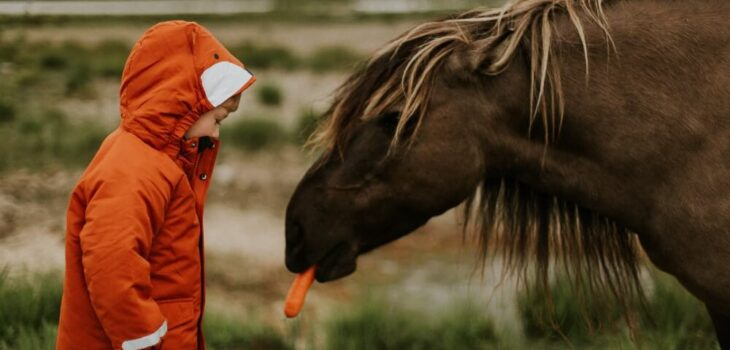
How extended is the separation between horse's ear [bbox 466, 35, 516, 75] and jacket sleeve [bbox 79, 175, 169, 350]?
102 centimetres

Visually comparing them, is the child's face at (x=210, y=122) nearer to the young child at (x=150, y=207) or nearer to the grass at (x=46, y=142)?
the young child at (x=150, y=207)

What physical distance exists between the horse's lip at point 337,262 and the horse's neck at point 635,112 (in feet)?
1.92

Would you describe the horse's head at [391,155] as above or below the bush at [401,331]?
above

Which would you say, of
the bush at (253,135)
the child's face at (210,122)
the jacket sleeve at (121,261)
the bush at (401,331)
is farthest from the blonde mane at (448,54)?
the bush at (253,135)

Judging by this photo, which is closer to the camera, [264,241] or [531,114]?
[531,114]

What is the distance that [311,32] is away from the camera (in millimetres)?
11492

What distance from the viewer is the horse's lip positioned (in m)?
2.98

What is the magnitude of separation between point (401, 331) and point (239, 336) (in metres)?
0.70

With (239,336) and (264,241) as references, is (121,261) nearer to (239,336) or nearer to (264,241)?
(239,336)

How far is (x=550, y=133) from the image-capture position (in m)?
2.82

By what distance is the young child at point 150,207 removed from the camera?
7.79 ft

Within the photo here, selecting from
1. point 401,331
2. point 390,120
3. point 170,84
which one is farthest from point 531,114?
point 401,331

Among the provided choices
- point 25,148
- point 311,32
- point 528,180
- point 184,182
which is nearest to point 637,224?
point 528,180

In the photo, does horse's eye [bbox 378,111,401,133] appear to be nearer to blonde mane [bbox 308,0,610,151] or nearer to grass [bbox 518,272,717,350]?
blonde mane [bbox 308,0,610,151]
